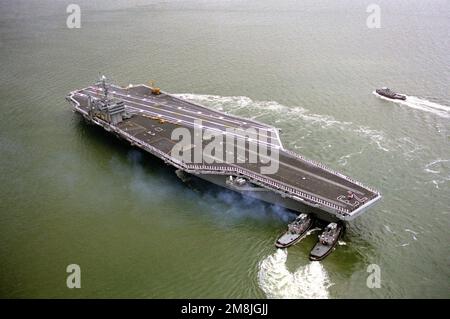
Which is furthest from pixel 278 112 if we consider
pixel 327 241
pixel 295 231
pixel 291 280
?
pixel 291 280

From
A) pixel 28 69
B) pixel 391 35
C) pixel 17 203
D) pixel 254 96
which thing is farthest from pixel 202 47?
pixel 17 203

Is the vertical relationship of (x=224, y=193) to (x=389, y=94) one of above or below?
below

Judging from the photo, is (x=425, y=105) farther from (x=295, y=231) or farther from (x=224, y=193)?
(x=295, y=231)

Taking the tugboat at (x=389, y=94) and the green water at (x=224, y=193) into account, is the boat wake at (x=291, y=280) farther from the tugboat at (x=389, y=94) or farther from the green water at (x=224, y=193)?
the tugboat at (x=389, y=94)

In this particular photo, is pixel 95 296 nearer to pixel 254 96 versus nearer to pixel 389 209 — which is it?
pixel 389 209
